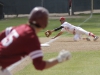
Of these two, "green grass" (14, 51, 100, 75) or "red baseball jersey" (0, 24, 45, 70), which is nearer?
"red baseball jersey" (0, 24, 45, 70)

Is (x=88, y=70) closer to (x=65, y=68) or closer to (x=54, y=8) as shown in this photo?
(x=65, y=68)

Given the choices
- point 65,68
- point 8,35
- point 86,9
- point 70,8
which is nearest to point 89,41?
point 65,68

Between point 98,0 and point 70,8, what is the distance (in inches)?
223

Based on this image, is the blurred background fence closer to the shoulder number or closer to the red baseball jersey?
the shoulder number

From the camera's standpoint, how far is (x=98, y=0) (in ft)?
162

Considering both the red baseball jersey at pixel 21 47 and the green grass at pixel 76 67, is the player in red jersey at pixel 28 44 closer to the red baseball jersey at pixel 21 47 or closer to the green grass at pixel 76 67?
the red baseball jersey at pixel 21 47

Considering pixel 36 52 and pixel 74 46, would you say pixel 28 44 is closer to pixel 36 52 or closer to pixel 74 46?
pixel 36 52

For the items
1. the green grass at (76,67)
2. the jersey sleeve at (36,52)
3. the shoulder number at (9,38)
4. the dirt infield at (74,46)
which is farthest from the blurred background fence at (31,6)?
the jersey sleeve at (36,52)

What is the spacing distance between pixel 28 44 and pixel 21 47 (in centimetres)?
11

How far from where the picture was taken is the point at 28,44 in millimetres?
5148

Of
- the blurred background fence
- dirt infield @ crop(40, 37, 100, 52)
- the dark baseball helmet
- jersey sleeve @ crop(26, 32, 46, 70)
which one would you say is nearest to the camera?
jersey sleeve @ crop(26, 32, 46, 70)

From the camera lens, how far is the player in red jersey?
517 centimetres

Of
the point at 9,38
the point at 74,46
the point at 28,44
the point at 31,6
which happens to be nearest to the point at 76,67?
the point at 74,46

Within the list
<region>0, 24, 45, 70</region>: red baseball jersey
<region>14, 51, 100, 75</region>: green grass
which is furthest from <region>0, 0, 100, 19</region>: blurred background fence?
<region>0, 24, 45, 70</region>: red baseball jersey
